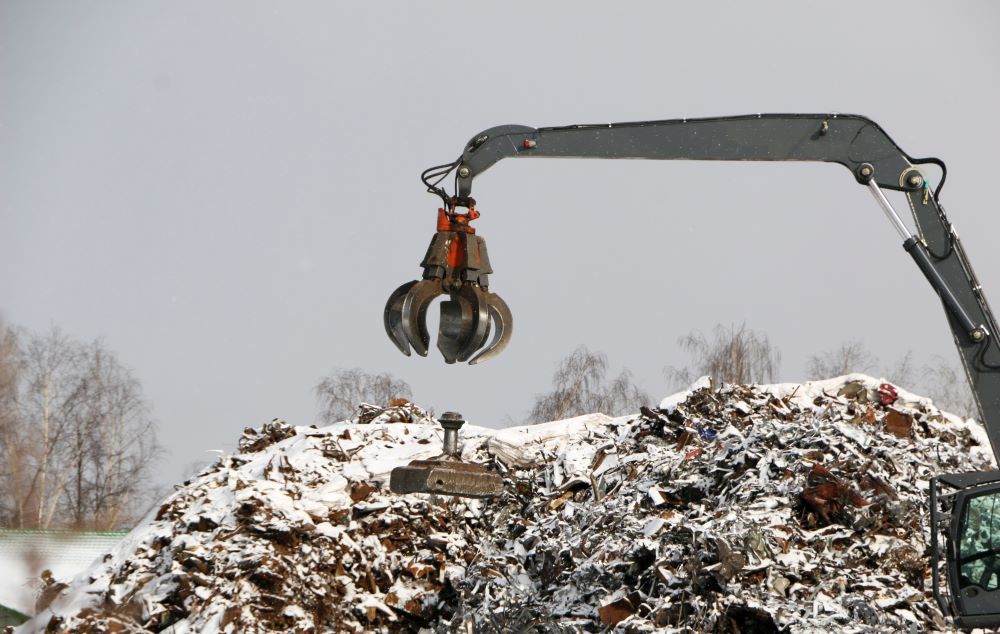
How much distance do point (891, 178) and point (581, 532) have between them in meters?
4.05

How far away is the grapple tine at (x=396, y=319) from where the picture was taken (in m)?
4.09

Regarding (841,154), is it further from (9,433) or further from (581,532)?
(9,433)

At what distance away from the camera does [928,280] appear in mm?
5008

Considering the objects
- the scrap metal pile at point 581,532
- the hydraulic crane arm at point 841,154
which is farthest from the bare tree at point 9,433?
the hydraulic crane arm at point 841,154

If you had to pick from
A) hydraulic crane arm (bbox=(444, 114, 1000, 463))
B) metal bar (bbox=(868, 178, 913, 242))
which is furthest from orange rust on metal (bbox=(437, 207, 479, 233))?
metal bar (bbox=(868, 178, 913, 242))

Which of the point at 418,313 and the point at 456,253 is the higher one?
the point at 456,253

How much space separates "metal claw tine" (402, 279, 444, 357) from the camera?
4.05 meters

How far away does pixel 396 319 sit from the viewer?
4.09 metres

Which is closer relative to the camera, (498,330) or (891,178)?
(498,330)

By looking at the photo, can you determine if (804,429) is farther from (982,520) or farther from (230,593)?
(230,593)

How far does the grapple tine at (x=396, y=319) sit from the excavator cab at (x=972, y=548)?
291cm

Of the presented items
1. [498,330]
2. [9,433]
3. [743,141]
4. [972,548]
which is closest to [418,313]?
[498,330]

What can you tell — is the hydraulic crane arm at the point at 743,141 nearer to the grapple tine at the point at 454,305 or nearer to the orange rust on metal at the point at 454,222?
the orange rust on metal at the point at 454,222

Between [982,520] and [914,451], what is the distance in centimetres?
404
